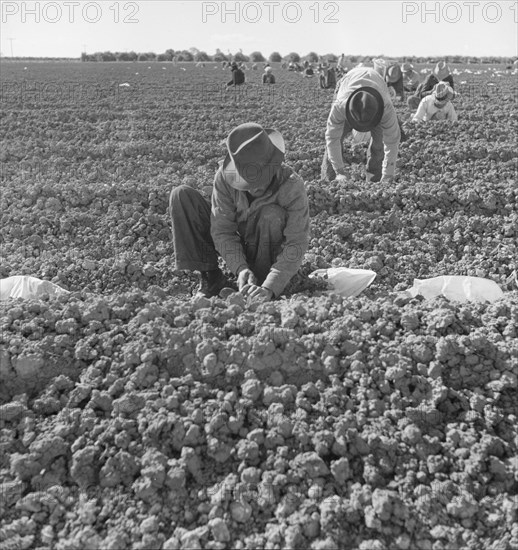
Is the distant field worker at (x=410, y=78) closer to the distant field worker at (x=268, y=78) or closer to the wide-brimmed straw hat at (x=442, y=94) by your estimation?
the distant field worker at (x=268, y=78)

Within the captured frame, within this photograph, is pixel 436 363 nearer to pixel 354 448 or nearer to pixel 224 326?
pixel 354 448

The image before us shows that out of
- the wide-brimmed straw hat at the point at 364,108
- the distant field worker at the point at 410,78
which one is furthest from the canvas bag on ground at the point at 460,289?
the distant field worker at the point at 410,78

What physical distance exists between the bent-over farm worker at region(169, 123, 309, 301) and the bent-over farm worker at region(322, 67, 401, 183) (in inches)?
74.6

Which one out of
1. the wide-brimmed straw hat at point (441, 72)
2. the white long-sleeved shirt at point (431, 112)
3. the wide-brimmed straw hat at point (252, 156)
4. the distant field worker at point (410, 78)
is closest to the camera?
the wide-brimmed straw hat at point (252, 156)

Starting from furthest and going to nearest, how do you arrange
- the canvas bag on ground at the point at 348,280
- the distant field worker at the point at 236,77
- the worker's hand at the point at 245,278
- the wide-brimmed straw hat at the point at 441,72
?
the distant field worker at the point at 236,77 < the wide-brimmed straw hat at the point at 441,72 < the canvas bag on ground at the point at 348,280 < the worker's hand at the point at 245,278

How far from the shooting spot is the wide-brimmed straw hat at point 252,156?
2531 mm

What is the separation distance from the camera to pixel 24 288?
298 cm

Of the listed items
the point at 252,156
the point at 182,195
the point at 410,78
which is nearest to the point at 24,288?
the point at 182,195

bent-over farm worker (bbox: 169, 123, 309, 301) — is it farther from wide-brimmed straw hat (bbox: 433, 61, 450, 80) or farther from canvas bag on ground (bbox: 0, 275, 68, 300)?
wide-brimmed straw hat (bbox: 433, 61, 450, 80)

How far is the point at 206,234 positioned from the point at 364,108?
207 cm

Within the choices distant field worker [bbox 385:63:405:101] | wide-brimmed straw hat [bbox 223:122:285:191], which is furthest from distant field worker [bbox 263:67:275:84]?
wide-brimmed straw hat [bbox 223:122:285:191]

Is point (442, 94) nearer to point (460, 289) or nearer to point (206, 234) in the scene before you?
point (460, 289)

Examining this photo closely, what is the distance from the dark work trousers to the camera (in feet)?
9.46

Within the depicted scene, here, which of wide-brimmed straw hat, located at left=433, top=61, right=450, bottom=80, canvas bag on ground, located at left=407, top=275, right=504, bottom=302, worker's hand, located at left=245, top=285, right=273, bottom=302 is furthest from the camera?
wide-brimmed straw hat, located at left=433, top=61, right=450, bottom=80
